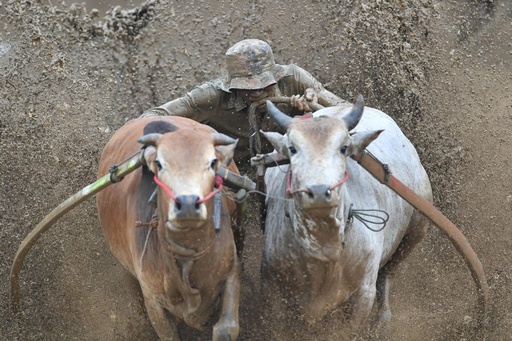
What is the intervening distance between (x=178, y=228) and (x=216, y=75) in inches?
172

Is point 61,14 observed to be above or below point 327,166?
below

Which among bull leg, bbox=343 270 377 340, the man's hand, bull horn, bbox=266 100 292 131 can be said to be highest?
bull horn, bbox=266 100 292 131

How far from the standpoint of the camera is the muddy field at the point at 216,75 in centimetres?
660

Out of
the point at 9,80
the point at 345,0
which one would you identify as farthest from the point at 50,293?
the point at 345,0

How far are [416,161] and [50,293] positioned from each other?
2695 mm

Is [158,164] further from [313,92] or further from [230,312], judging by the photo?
[313,92]

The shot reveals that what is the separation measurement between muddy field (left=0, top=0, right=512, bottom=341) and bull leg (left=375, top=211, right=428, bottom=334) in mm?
137

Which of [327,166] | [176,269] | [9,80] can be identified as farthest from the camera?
[9,80]

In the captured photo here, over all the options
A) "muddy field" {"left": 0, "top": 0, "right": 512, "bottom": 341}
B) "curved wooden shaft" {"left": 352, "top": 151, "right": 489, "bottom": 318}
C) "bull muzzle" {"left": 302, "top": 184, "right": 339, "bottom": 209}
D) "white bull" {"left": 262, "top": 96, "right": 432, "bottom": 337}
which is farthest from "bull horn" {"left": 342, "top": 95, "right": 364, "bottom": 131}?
"muddy field" {"left": 0, "top": 0, "right": 512, "bottom": 341}

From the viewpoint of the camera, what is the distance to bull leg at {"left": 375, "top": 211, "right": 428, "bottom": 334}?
5832mm

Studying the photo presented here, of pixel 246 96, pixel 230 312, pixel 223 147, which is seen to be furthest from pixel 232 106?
pixel 230 312

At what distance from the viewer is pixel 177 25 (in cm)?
869

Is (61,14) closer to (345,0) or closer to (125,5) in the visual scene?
(125,5)

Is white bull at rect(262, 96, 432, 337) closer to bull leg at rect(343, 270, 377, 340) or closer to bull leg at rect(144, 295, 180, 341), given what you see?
bull leg at rect(343, 270, 377, 340)
